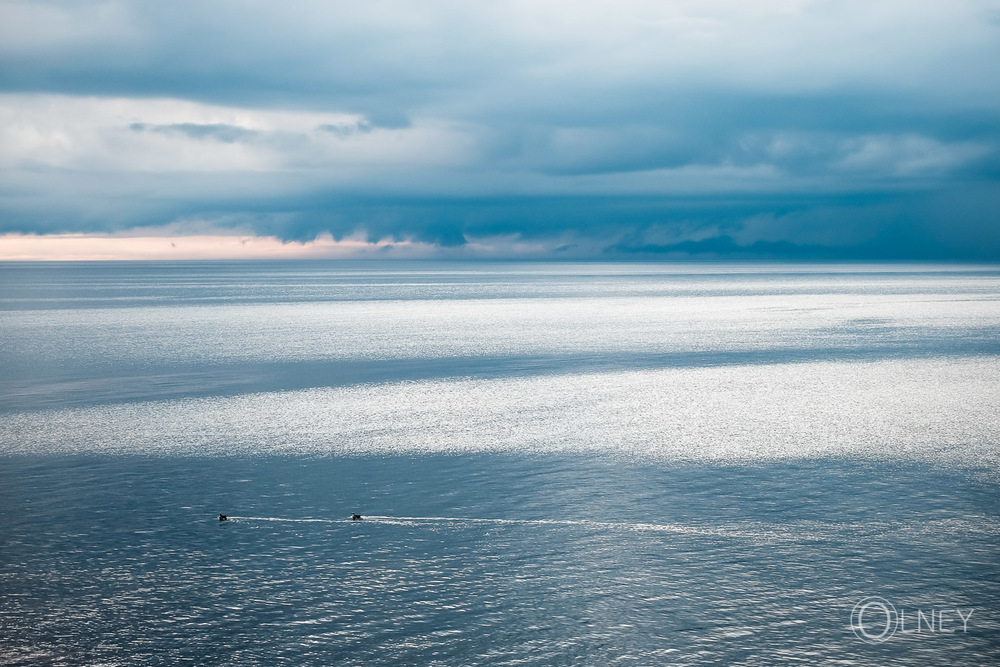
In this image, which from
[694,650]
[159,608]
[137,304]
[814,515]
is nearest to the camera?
[694,650]

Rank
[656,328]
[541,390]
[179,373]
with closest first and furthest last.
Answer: [541,390] < [179,373] < [656,328]

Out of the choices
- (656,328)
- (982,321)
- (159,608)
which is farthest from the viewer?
(982,321)

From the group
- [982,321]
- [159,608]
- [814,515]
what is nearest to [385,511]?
[159,608]

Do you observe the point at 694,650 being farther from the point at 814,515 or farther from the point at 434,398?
the point at 434,398

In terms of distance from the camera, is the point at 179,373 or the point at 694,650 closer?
the point at 694,650

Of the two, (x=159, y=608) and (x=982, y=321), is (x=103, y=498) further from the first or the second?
(x=982, y=321)

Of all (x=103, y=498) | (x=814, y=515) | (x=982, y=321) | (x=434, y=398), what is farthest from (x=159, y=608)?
(x=982, y=321)
